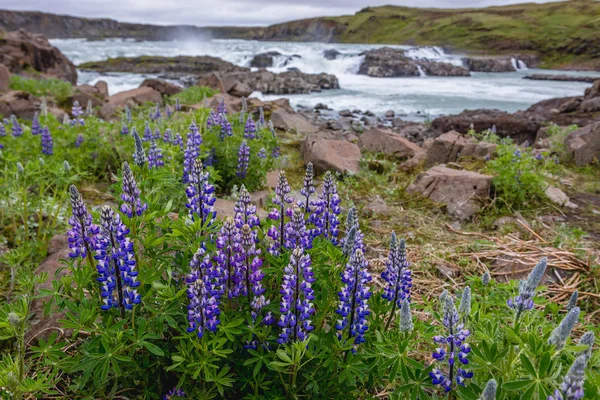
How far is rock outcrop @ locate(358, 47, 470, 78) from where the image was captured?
4122 centimetres

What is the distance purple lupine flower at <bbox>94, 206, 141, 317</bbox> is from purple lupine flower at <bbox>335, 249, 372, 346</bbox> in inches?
36.9

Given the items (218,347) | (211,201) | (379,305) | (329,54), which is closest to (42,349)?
(218,347)

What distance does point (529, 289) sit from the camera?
1.76 meters

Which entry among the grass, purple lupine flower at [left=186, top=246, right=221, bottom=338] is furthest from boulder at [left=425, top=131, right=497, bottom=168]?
the grass

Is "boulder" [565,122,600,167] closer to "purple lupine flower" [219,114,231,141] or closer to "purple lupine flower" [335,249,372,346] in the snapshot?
"purple lupine flower" [219,114,231,141]

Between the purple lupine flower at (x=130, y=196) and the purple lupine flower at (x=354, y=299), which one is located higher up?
the purple lupine flower at (x=130, y=196)

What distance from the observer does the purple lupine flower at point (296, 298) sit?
195 centimetres

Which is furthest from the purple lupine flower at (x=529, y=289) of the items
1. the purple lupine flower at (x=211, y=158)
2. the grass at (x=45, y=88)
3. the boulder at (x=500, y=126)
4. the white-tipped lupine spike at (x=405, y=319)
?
the boulder at (x=500, y=126)

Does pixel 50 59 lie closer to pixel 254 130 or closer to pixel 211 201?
pixel 254 130

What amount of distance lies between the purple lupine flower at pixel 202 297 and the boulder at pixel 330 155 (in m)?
4.48

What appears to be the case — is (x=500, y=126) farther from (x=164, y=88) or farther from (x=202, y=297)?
(x=202, y=297)

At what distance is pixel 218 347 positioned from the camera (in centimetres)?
191

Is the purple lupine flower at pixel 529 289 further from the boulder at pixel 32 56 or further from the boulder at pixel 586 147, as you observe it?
the boulder at pixel 32 56

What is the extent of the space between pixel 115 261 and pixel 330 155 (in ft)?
16.9
